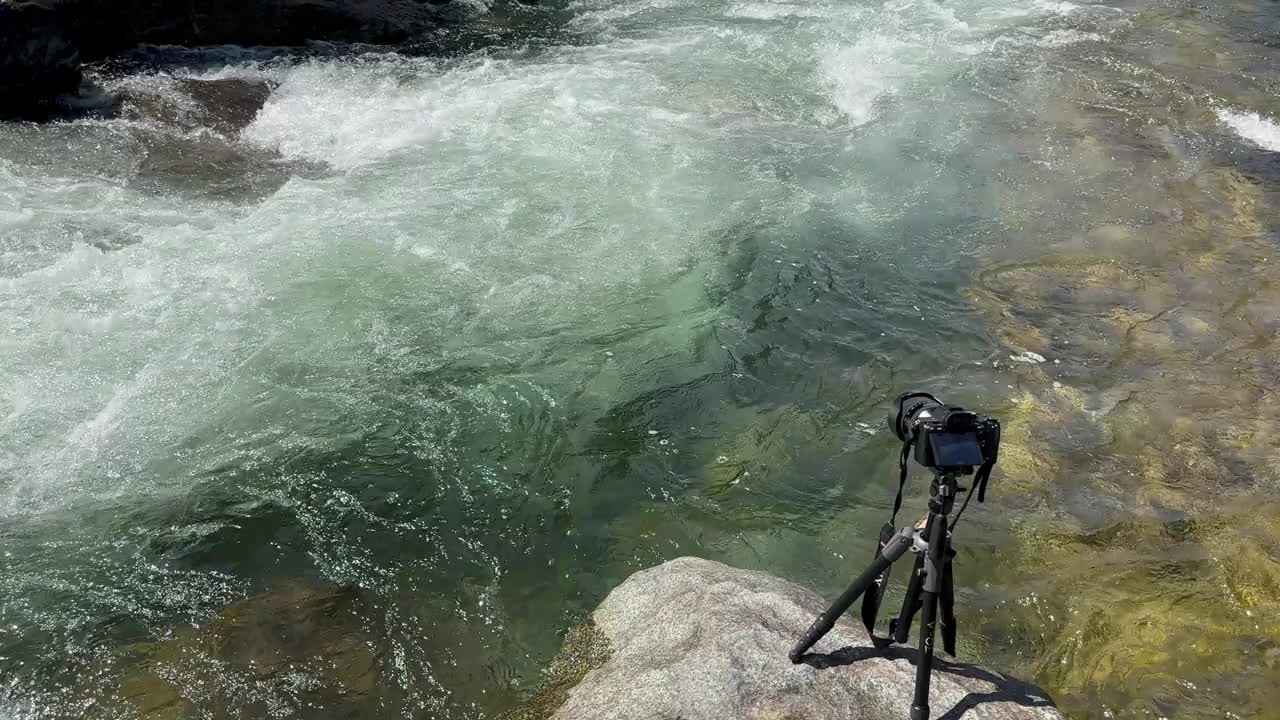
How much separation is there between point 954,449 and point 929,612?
55 cm

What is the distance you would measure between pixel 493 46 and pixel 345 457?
8.13 m

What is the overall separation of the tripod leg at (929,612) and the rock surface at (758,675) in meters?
0.40

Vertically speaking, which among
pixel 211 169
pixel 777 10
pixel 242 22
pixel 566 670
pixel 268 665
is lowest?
pixel 566 670

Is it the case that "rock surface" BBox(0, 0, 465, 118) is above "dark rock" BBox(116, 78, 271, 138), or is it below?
above

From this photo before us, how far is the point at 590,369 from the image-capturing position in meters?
5.92

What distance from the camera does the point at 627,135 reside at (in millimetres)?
8938

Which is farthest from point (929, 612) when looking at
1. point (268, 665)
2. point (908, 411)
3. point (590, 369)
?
point (590, 369)

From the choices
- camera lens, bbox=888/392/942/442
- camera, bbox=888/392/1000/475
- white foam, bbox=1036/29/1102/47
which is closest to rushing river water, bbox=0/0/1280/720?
white foam, bbox=1036/29/1102/47

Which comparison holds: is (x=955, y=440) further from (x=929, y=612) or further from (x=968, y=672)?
(x=968, y=672)

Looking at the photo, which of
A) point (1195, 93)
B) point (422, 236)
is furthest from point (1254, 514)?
point (1195, 93)

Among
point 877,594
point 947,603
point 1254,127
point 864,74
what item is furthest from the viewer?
point 864,74

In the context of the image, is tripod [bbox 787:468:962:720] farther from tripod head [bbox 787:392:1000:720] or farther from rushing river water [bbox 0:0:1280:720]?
rushing river water [bbox 0:0:1280:720]

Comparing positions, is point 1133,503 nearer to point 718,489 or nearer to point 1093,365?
point 1093,365

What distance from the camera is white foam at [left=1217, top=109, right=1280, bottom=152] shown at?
9.03 meters
